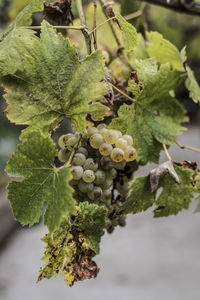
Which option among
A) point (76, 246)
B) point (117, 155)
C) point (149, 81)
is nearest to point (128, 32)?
point (149, 81)

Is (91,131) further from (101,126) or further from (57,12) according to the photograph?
(57,12)

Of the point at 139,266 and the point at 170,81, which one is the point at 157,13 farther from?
the point at 139,266

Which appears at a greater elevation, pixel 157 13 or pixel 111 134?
pixel 111 134

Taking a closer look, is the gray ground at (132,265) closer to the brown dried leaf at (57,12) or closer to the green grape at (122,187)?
the green grape at (122,187)

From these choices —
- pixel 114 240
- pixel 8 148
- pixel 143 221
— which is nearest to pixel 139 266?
pixel 114 240

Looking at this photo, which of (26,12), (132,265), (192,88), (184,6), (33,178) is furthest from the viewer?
(132,265)
